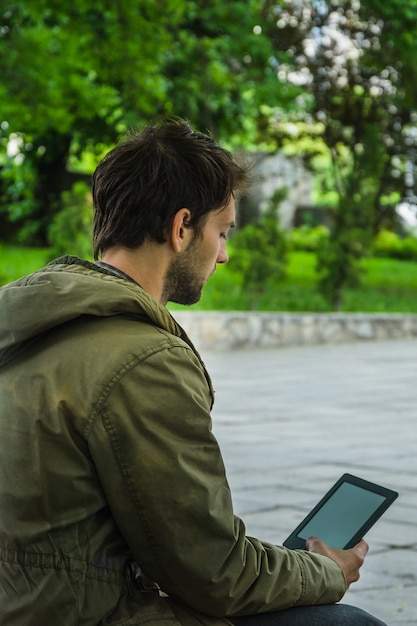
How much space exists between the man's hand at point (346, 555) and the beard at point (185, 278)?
57 centimetres

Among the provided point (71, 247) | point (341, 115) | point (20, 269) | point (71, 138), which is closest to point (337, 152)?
point (341, 115)

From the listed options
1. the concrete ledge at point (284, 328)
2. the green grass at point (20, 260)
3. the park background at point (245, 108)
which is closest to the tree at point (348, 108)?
the park background at point (245, 108)

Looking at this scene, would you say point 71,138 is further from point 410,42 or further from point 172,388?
point 172,388

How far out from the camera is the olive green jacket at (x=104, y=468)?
Result: 6.55 feet

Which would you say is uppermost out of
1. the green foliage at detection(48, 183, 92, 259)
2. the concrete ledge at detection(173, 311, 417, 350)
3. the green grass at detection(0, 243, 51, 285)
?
the green foliage at detection(48, 183, 92, 259)

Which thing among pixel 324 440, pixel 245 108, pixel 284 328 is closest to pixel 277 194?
pixel 284 328

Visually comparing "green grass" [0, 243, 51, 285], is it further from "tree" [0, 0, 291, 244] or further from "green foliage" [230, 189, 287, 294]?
"green foliage" [230, 189, 287, 294]

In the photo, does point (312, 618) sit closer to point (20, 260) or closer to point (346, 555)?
point (346, 555)

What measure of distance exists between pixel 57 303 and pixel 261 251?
47.7 feet

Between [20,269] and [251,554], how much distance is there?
17745 millimetres

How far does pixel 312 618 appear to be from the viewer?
7.36 ft

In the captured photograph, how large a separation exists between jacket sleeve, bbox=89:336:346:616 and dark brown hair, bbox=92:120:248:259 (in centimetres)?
31

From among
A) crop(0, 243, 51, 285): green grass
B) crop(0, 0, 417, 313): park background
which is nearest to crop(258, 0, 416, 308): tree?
crop(0, 0, 417, 313): park background

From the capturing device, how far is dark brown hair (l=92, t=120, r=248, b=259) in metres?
2.25
